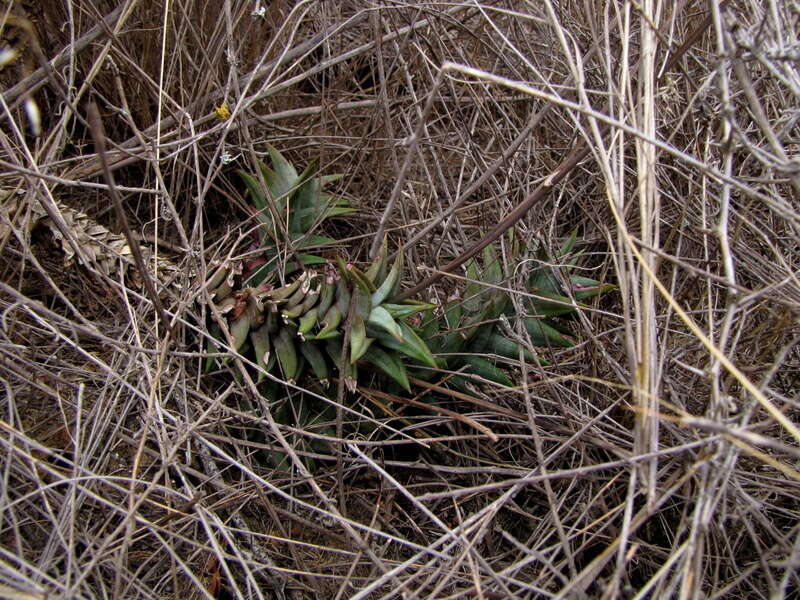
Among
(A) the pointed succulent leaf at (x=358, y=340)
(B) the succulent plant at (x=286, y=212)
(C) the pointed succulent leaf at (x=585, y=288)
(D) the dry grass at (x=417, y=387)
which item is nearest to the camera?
(D) the dry grass at (x=417, y=387)

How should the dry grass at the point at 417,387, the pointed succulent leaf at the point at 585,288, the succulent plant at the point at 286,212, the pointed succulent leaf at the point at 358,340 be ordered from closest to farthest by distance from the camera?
1. the dry grass at the point at 417,387
2. the pointed succulent leaf at the point at 358,340
3. the pointed succulent leaf at the point at 585,288
4. the succulent plant at the point at 286,212

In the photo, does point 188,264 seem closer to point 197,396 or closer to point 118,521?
point 197,396

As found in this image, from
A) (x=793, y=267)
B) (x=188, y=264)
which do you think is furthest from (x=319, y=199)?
(x=793, y=267)

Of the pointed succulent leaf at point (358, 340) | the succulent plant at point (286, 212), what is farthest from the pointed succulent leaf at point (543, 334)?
the succulent plant at point (286, 212)

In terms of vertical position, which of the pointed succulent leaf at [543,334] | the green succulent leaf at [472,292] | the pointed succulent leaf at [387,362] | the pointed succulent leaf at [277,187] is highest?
the pointed succulent leaf at [277,187]

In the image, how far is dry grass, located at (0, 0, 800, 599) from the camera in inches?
41.0

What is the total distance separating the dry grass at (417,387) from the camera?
→ 3.42ft

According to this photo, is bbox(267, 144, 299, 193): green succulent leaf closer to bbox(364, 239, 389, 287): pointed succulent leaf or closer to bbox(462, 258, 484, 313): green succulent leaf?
bbox(364, 239, 389, 287): pointed succulent leaf

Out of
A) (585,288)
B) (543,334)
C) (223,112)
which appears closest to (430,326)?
(543,334)

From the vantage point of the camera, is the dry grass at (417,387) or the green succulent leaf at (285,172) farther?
the green succulent leaf at (285,172)

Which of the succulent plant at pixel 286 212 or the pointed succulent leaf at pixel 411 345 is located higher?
the succulent plant at pixel 286 212

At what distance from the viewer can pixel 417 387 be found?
1444 millimetres

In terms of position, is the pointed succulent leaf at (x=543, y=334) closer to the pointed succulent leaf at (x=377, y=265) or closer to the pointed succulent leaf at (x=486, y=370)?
the pointed succulent leaf at (x=486, y=370)

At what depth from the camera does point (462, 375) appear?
1404 mm
